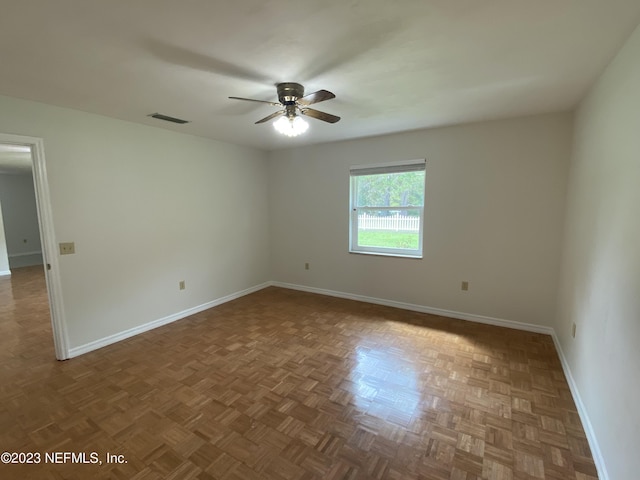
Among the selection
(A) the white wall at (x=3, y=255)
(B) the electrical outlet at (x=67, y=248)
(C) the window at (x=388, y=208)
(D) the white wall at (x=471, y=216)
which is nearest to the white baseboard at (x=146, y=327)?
(B) the electrical outlet at (x=67, y=248)

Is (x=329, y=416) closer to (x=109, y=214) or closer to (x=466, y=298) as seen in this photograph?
(x=466, y=298)

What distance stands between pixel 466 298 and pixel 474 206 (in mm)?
1104

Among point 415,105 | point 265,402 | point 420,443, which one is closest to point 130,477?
point 265,402

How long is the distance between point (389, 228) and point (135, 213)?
122 inches

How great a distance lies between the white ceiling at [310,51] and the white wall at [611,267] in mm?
289

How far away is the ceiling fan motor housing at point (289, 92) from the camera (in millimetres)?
2076

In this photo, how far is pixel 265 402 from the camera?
6.97 feet

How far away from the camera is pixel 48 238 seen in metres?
2.59

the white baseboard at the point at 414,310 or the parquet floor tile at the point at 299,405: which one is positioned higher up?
the white baseboard at the point at 414,310

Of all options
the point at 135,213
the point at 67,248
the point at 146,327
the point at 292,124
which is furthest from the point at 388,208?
the point at 67,248

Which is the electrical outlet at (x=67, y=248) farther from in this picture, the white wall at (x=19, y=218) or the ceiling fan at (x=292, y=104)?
the white wall at (x=19, y=218)

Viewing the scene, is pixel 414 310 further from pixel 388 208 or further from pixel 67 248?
pixel 67 248

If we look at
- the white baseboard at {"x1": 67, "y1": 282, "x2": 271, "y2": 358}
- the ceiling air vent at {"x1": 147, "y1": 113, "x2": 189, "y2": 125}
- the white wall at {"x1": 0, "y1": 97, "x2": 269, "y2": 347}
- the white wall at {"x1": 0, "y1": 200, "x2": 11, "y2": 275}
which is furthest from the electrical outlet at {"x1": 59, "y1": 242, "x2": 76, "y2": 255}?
the white wall at {"x1": 0, "y1": 200, "x2": 11, "y2": 275}

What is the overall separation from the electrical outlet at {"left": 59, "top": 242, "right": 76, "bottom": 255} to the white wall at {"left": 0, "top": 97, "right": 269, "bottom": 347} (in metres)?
0.03
